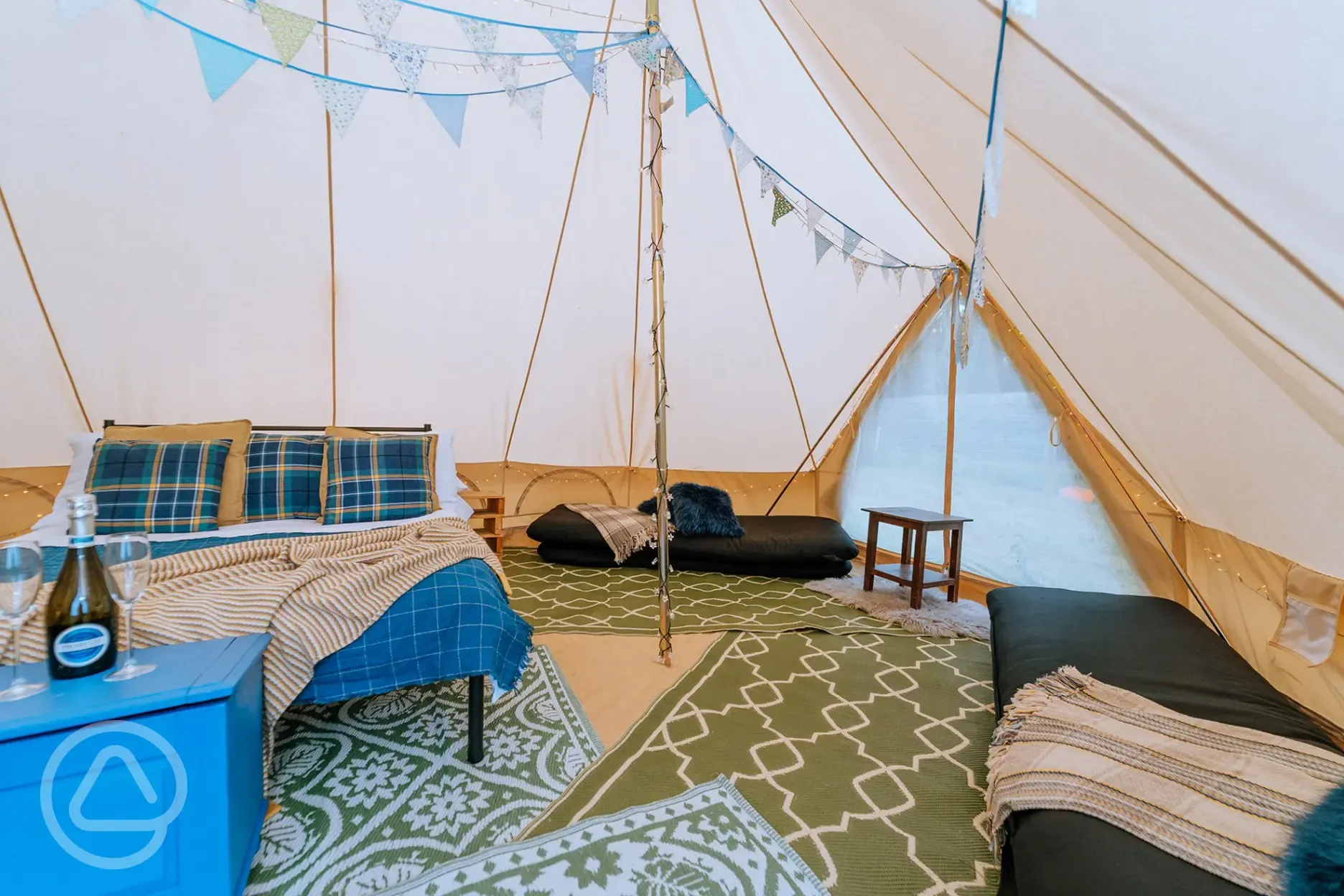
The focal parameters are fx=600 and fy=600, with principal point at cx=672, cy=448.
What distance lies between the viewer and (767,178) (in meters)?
2.90

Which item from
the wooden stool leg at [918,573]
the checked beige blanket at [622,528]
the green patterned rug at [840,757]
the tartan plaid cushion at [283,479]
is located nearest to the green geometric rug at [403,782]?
the green patterned rug at [840,757]

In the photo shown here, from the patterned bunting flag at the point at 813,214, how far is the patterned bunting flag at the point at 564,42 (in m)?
1.32

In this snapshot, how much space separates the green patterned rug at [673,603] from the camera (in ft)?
9.86

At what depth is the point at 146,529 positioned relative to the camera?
2467mm

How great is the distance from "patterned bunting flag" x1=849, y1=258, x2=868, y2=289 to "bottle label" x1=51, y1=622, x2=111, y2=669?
135 inches

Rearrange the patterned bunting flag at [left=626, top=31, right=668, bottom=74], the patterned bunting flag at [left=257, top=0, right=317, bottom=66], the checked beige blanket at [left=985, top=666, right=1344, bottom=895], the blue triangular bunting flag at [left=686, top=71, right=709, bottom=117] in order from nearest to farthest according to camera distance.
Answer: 1. the checked beige blanket at [left=985, top=666, right=1344, bottom=895]
2. the patterned bunting flag at [left=257, top=0, right=317, bottom=66]
3. the patterned bunting flag at [left=626, top=31, right=668, bottom=74]
4. the blue triangular bunting flag at [left=686, top=71, right=709, bottom=117]

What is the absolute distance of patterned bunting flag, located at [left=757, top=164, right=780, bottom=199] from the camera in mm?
2863

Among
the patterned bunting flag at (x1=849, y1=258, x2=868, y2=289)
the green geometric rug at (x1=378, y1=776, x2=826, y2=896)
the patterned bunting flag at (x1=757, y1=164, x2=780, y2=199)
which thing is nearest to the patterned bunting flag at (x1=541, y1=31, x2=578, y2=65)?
the patterned bunting flag at (x1=757, y1=164, x2=780, y2=199)

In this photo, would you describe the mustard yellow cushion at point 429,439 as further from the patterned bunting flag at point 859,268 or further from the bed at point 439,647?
the patterned bunting flag at point 859,268

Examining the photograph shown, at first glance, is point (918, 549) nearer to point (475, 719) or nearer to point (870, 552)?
point (870, 552)

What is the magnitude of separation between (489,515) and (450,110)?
2.43 meters

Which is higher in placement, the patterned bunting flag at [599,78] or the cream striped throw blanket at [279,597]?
the patterned bunting flag at [599,78]

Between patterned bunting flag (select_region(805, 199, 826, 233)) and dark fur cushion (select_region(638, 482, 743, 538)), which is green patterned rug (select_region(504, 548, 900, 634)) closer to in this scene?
dark fur cushion (select_region(638, 482, 743, 538))

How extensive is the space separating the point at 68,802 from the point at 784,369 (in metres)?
3.92
